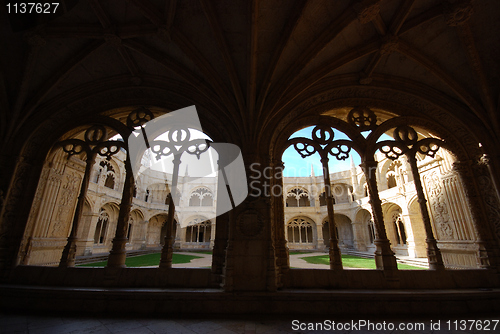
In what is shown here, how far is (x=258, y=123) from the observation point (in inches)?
210

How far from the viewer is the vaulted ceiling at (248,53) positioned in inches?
183

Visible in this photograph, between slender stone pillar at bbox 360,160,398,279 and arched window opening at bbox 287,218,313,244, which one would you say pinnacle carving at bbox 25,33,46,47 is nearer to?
slender stone pillar at bbox 360,160,398,279

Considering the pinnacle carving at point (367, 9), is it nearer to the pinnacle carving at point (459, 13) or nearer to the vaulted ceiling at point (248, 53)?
the vaulted ceiling at point (248, 53)

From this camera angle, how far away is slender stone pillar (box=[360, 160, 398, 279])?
16.4 feet

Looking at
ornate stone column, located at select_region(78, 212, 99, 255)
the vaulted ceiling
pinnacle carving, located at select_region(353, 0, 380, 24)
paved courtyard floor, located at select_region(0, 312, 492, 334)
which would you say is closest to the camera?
paved courtyard floor, located at select_region(0, 312, 492, 334)

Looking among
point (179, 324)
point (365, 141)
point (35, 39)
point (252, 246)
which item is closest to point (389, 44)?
point (365, 141)

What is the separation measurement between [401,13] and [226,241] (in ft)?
20.1

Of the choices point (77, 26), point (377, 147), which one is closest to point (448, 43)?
point (377, 147)

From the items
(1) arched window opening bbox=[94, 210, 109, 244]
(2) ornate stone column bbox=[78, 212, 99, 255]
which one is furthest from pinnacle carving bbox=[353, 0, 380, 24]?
(1) arched window opening bbox=[94, 210, 109, 244]

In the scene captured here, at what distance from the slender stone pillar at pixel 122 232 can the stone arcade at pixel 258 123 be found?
35mm

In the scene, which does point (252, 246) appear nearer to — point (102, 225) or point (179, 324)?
point (179, 324)

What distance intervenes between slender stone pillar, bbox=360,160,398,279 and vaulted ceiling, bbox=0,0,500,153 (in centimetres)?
253

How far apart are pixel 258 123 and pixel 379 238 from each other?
12.9 ft

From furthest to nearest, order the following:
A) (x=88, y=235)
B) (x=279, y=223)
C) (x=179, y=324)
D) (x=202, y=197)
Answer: (x=202, y=197) < (x=88, y=235) < (x=279, y=223) < (x=179, y=324)
